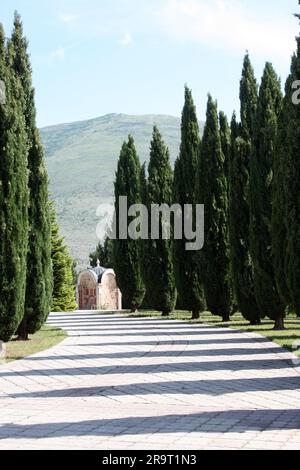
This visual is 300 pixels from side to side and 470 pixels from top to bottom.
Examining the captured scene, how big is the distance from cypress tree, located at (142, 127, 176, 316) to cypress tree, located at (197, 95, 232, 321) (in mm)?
3511

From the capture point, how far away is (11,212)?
12820 millimetres

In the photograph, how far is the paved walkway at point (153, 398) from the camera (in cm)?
583

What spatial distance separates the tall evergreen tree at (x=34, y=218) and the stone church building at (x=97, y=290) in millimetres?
23577

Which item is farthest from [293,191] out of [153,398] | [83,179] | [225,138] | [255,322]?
[83,179]

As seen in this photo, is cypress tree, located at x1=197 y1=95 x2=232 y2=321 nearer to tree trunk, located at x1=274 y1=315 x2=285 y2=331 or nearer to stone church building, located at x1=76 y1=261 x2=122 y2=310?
tree trunk, located at x1=274 y1=315 x2=285 y2=331

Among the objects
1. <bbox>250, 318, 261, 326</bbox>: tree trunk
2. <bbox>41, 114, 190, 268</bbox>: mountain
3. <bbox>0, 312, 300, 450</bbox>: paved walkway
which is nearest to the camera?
<bbox>0, 312, 300, 450</bbox>: paved walkway

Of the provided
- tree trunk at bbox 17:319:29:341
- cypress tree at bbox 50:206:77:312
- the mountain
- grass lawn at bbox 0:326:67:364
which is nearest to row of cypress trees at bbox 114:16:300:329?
grass lawn at bbox 0:326:67:364

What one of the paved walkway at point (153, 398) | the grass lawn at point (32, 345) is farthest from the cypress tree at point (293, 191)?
the grass lawn at point (32, 345)

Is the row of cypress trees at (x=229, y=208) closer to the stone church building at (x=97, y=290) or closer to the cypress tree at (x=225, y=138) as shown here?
the cypress tree at (x=225, y=138)

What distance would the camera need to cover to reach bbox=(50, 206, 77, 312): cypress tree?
3691cm

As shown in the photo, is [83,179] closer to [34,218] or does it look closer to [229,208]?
[229,208]
